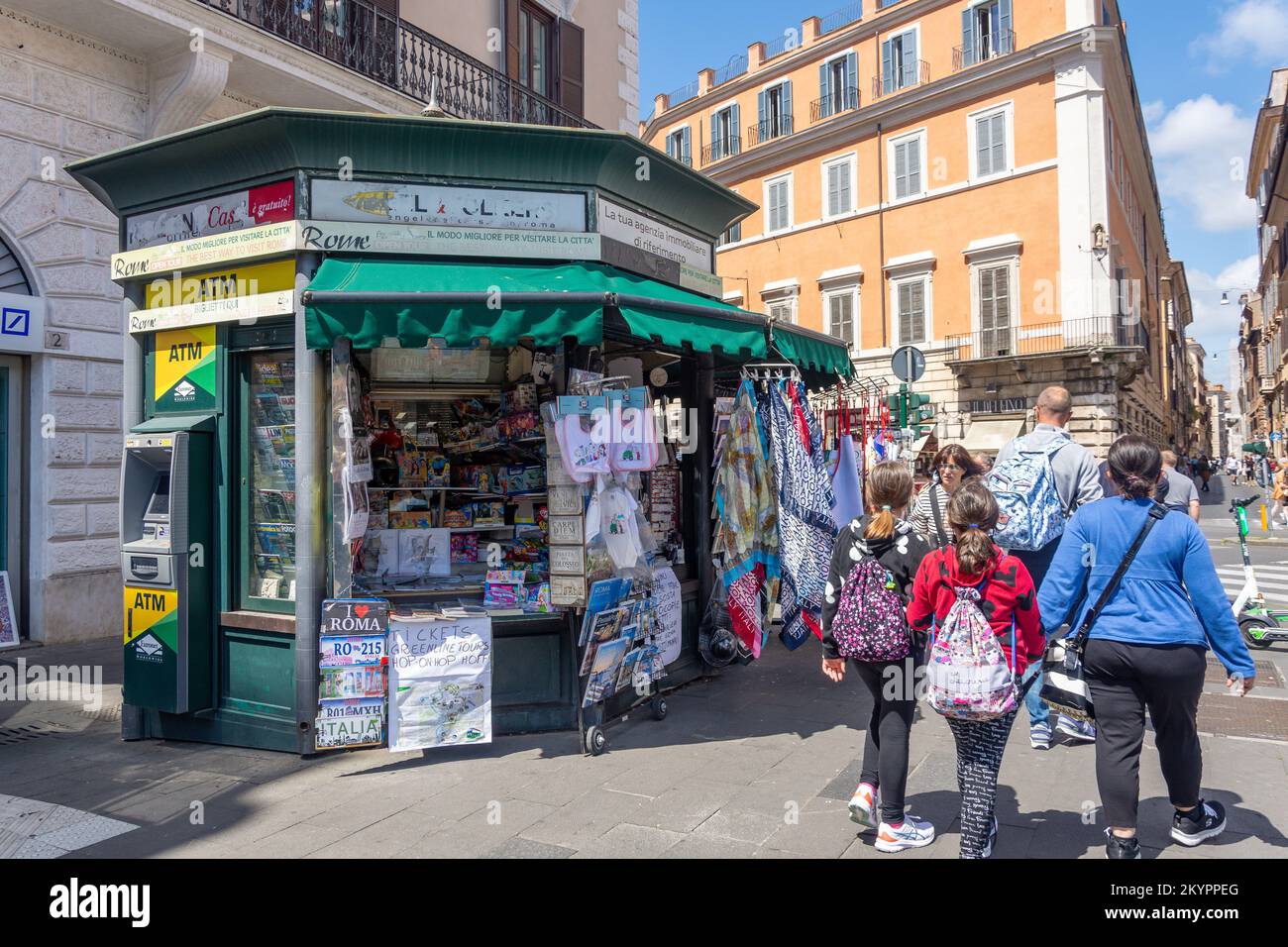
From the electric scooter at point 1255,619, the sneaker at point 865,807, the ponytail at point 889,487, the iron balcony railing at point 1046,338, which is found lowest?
the sneaker at point 865,807

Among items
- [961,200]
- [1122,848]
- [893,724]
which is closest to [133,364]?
[893,724]

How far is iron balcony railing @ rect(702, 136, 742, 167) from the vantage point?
3244 centimetres

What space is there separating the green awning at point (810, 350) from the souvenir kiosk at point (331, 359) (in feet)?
1.25

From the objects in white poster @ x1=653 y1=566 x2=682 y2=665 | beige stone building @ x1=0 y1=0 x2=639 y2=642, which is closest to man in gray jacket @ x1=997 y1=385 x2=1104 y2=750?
white poster @ x1=653 y1=566 x2=682 y2=665

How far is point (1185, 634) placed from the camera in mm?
3590

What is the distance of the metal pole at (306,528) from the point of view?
5328mm

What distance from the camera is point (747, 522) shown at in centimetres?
663

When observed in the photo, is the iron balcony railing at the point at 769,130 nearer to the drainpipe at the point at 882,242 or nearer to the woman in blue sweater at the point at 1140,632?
the drainpipe at the point at 882,242

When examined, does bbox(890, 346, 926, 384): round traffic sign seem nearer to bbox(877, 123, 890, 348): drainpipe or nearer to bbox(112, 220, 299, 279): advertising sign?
bbox(112, 220, 299, 279): advertising sign

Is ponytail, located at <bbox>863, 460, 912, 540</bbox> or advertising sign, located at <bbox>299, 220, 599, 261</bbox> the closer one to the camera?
ponytail, located at <bbox>863, 460, 912, 540</bbox>

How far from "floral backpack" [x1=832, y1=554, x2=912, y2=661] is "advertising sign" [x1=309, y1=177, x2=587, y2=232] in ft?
10.2

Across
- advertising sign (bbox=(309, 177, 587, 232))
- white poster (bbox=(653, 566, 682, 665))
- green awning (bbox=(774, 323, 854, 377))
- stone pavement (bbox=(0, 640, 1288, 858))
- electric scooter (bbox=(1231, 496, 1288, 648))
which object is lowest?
stone pavement (bbox=(0, 640, 1288, 858))

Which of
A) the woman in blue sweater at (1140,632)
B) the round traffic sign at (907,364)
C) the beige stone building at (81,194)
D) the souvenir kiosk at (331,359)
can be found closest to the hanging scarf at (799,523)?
the souvenir kiosk at (331,359)

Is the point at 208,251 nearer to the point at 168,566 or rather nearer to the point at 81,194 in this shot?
the point at 168,566
